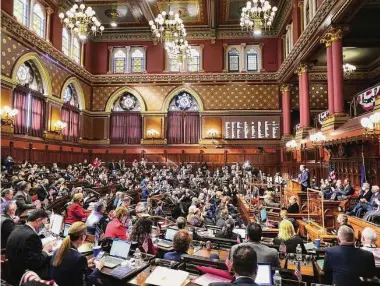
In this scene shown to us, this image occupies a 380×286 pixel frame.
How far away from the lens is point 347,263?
339 cm

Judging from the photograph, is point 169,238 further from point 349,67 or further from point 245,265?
point 349,67

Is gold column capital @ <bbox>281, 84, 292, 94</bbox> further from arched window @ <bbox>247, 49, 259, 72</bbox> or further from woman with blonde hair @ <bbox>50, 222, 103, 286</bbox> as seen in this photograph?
woman with blonde hair @ <bbox>50, 222, 103, 286</bbox>

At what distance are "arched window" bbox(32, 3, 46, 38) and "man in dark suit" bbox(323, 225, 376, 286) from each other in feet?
53.8

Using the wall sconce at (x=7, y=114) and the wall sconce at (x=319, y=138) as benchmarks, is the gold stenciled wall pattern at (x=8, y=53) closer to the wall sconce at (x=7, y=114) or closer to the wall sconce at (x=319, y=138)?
the wall sconce at (x=7, y=114)

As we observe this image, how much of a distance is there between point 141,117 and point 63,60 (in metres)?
6.53

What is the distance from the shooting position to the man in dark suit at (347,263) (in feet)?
11.0

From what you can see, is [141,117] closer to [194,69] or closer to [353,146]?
[194,69]

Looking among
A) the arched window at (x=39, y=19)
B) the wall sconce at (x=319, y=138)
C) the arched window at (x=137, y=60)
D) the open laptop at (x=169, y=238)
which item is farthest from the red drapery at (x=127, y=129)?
the open laptop at (x=169, y=238)

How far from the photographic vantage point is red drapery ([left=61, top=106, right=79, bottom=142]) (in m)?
18.8

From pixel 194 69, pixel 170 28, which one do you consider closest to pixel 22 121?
pixel 170 28

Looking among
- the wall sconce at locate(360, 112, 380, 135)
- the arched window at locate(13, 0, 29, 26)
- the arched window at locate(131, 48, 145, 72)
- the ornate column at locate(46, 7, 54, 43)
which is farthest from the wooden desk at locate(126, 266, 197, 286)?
the arched window at locate(131, 48, 145, 72)

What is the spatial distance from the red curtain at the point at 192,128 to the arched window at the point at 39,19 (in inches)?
404

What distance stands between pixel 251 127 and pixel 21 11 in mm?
14753

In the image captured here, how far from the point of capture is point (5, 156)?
505 inches
